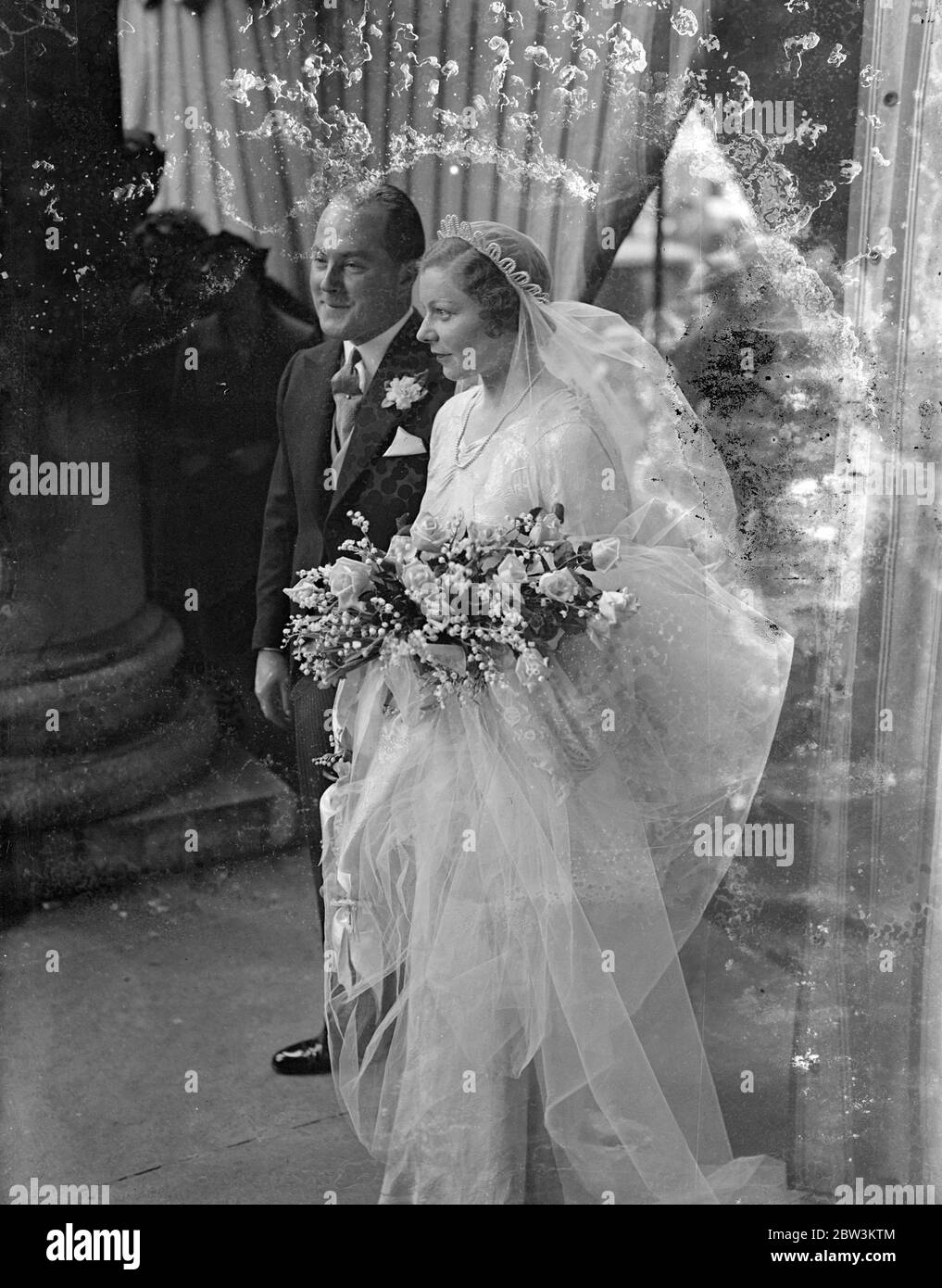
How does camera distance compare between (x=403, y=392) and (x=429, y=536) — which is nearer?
(x=429, y=536)

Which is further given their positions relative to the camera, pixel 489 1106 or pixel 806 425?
pixel 806 425

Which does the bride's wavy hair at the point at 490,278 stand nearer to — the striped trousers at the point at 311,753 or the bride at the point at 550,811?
the bride at the point at 550,811

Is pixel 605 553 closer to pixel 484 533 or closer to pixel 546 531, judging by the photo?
pixel 546 531

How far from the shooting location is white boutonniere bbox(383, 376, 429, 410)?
10.5 ft

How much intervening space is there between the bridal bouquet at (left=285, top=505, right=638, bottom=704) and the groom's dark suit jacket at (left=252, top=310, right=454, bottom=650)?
24cm

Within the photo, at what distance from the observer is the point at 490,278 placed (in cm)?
312

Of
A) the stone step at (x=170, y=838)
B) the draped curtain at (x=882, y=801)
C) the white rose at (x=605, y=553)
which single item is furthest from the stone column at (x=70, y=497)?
the draped curtain at (x=882, y=801)

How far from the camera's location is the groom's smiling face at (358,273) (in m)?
3.18

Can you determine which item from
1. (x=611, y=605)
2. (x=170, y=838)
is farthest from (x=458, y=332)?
(x=170, y=838)

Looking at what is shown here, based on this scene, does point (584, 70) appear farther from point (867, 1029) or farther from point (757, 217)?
point (867, 1029)

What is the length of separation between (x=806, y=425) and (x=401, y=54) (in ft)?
4.77

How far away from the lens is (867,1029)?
3.30m

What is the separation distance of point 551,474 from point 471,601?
16.5 inches
